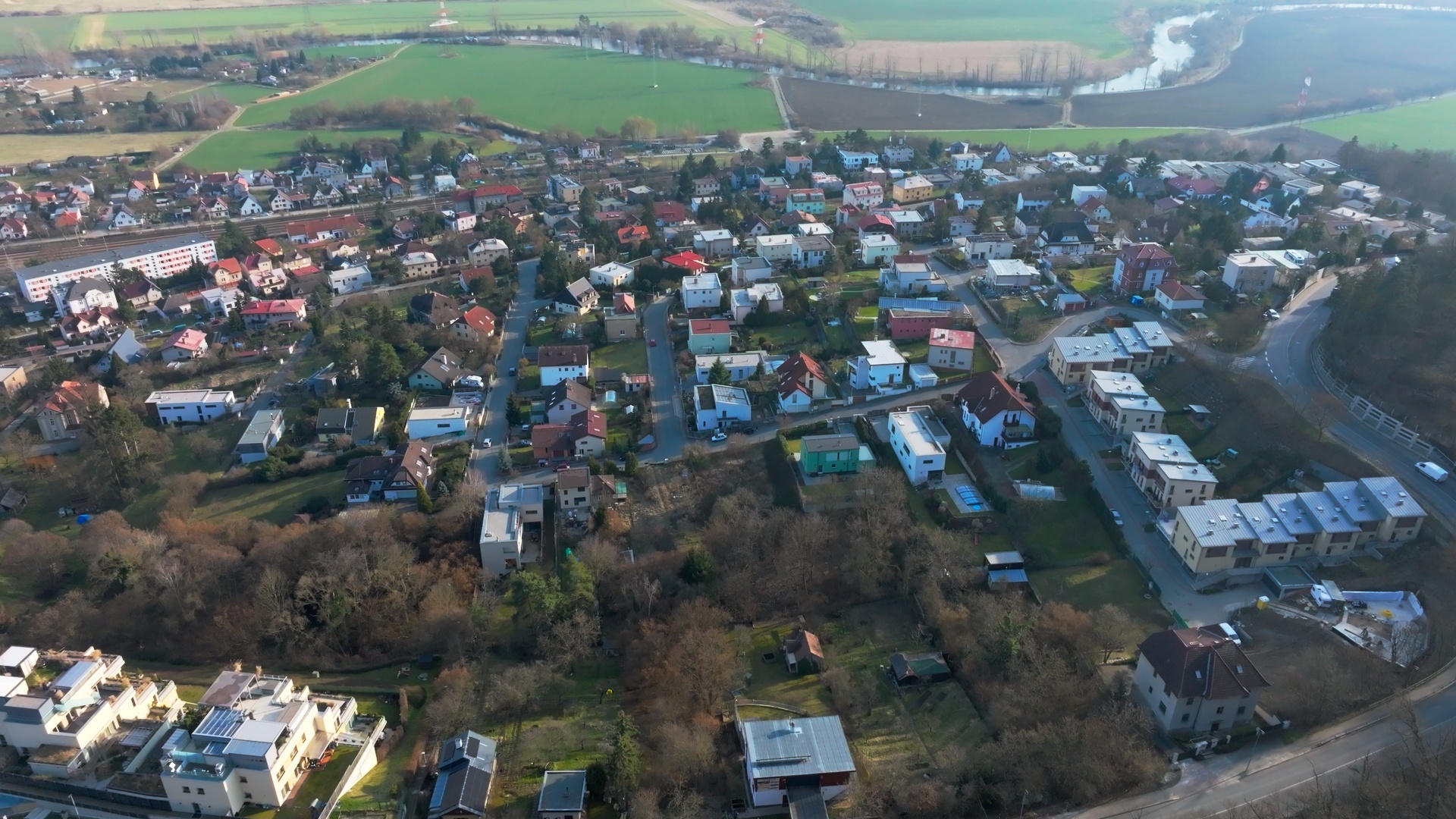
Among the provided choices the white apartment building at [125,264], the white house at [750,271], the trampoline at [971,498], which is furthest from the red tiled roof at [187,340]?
the trampoline at [971,498]

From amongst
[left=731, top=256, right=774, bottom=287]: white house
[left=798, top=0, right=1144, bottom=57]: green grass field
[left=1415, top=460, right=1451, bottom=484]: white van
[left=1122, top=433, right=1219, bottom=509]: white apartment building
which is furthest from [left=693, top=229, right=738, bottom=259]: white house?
[left=798, top=0, right=1144, bottom=57]: green grass field

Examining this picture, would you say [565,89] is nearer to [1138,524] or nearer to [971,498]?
[971,498]

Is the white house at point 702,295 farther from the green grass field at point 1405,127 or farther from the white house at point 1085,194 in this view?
the green grass field at point 1405,127

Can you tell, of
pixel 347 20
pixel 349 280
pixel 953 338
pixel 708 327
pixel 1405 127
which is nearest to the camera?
pixel 953 338

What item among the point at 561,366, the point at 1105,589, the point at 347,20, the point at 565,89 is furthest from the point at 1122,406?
the point at 347,20

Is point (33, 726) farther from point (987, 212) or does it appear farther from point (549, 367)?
point (987, 212)

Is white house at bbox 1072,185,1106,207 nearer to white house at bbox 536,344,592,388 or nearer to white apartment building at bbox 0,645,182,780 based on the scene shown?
white house at bbox 536,344,592,388
